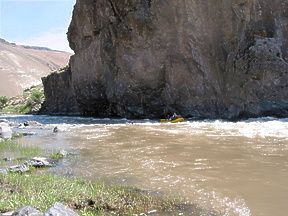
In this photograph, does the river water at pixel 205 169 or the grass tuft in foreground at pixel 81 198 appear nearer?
the grass tuft in foreground at pixel 81 198

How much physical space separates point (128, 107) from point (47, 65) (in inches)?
7108

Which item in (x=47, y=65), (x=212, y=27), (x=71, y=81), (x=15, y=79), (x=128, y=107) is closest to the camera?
(x=212, y=27)

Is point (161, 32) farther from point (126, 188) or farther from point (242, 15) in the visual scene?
point (126, 188)

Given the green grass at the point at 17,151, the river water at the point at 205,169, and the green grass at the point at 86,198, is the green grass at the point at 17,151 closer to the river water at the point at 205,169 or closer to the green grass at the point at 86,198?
the river water at the point at 205,169

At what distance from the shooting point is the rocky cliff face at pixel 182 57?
23656 millimetres

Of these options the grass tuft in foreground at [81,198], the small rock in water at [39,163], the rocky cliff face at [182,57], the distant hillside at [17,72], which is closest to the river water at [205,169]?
the small rock in water at [39,163]

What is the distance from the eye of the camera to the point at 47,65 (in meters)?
200

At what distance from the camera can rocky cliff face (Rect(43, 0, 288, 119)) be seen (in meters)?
23.7

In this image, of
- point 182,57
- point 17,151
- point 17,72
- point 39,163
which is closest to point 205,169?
point 39,163

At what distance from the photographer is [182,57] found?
94.5 feet

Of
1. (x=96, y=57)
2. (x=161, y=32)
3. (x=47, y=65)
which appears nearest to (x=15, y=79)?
(x=47, y=65)

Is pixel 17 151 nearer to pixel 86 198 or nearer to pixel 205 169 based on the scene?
pixel 86 198

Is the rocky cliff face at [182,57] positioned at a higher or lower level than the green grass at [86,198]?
higher

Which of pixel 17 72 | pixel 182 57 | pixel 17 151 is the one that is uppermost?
pixel 17 72
